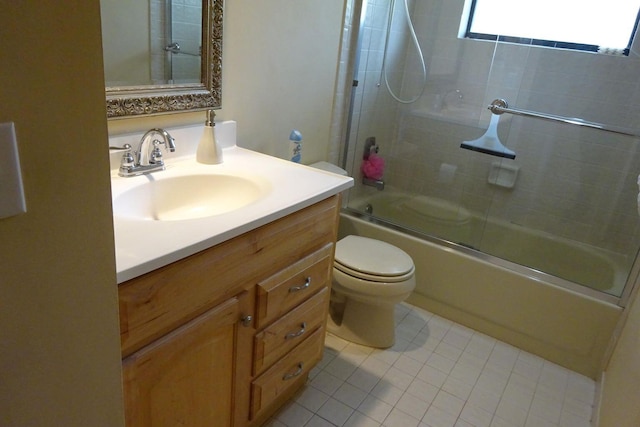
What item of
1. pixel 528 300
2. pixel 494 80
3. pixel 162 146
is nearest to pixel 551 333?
pixel 528 300

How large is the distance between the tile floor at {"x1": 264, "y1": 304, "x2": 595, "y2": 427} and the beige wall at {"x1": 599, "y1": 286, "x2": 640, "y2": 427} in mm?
151

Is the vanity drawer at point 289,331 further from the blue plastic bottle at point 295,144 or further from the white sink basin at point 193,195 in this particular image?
the blue plastic bottle at point 295,144

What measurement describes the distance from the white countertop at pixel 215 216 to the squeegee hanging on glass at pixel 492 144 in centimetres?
138

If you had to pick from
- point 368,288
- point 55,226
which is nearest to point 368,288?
point 368,288

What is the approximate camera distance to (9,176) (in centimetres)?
50

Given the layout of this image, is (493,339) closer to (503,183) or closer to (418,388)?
(418,388)

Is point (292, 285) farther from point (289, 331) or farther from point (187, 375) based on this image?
point (187, 375)

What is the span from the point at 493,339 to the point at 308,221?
4.41 feet

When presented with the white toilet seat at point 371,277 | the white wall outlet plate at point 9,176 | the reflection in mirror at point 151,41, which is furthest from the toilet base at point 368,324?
the white wall outlet plate at point 9,176

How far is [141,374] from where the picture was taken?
100cm

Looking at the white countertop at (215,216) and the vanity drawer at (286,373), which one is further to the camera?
the vanity drawer at (286,373)

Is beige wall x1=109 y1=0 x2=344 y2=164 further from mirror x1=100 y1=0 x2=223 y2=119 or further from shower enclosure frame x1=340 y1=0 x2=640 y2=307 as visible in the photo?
shower enclosure frame x1=340 y1=0 x2=640 y2=307

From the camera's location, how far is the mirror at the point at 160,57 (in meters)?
1.33

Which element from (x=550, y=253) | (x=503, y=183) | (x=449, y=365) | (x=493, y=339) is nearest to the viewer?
(x=449, y=365)
